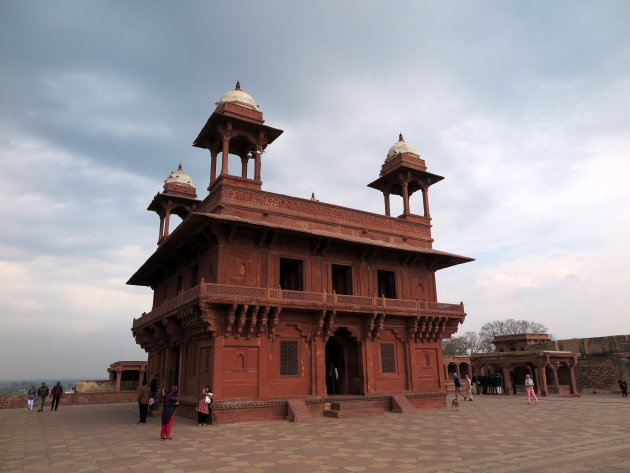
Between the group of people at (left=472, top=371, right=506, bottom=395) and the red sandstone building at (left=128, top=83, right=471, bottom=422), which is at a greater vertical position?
the red sandstone building at (left=128, top=83, right=471, bottom=422)

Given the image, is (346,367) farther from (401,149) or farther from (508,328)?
(508,328)

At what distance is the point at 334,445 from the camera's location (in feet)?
32.4

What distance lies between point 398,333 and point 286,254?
20.4 ft

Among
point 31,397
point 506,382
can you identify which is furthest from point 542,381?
point 31,397

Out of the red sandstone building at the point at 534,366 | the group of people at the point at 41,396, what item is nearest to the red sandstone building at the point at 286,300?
the group of people at the point at 41,396

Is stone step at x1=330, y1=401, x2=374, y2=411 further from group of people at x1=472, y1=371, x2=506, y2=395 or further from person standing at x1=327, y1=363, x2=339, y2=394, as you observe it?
group of people at x1=472, y1=371, x2=506, y2=395

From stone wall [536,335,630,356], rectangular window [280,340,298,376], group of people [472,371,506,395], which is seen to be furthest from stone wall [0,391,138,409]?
stone wall [536,335,630,356]

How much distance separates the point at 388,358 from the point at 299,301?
5398 mm

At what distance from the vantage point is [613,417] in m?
14.6

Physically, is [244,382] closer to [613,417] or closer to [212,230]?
[212,230]

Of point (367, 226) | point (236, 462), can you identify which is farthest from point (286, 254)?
point (236, 462)

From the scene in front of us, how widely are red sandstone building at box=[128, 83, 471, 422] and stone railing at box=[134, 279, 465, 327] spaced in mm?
44

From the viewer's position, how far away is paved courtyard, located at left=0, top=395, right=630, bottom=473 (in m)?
7.79

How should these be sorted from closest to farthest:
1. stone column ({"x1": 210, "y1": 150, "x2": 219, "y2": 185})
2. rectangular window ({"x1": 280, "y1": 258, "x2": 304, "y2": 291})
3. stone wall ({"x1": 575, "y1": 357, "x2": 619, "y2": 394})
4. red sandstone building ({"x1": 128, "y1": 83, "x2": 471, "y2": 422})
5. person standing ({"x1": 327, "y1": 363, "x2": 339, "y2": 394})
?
red sandstone building ({"x1": 128, "y1": 83, "x2": 471, "y2": 422}) → rectangular window ({"x1": 280, "y1": 258, "x2": 304, "y2": 291}) → person standing ({"x1": 327, "y1": 363, "x2": 339, "y2": 394}) → stone column ({"x1": 210, "y1": 150, "x2": 219, "y2": 185}) → stone wall ({"x1": 575, "y1": 357, "x2": 619, "y2": 394})
